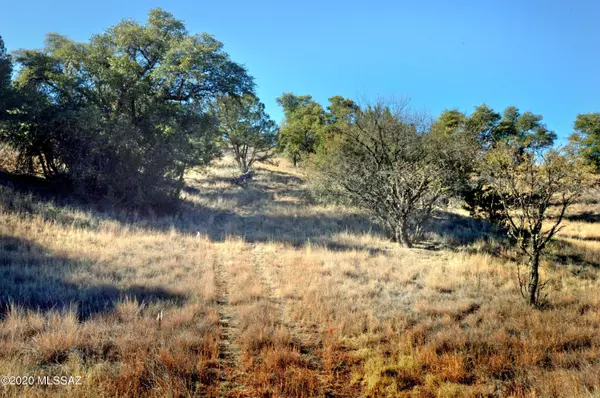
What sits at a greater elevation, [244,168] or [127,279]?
[244,168]

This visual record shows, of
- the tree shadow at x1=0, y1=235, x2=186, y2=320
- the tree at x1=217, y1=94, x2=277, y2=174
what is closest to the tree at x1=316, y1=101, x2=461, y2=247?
the tree shadow at x1=0, y1=235, x2=186, y2=320

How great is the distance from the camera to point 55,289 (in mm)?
6402

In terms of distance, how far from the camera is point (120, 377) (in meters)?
3.81

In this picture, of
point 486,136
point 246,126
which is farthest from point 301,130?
point 486,136

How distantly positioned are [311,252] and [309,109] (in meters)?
27.7

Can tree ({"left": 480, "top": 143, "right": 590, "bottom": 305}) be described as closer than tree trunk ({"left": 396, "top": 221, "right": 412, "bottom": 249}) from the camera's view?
Yes

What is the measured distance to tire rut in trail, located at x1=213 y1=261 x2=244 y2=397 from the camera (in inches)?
161

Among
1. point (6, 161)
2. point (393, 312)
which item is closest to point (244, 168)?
point (6, 161)

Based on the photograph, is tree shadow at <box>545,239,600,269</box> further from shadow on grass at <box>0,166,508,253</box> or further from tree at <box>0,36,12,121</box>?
tree at <box>0,36,12,121</box>

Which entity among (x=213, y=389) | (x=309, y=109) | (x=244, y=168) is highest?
(x=309, y=109)

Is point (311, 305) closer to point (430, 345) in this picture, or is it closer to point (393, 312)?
point (393, 312)

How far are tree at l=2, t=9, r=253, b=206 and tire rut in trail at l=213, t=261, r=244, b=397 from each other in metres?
12.4

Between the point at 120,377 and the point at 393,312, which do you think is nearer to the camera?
the point at 120,377

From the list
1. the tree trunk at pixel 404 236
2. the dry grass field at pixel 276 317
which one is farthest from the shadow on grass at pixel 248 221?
the tree trunk at pixel 404 236
